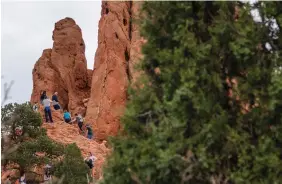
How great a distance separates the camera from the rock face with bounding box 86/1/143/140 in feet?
155

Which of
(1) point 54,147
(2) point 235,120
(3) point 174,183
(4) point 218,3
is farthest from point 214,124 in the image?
(1) point 54,147

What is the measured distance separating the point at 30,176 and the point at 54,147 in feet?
10.3

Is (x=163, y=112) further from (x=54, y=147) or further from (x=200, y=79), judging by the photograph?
(x=54, y=147)

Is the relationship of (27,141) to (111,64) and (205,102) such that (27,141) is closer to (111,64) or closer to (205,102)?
(205,102)

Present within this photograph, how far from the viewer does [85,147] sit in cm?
3744

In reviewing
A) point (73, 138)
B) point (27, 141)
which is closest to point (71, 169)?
point (27, 141)

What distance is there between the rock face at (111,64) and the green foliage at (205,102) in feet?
125

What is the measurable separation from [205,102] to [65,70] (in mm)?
50353

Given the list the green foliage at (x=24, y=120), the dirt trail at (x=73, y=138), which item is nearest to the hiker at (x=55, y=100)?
the dirt trail at (x=73, y=138)

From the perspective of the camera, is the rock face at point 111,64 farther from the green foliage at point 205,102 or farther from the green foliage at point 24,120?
the green foliage at point 205,102

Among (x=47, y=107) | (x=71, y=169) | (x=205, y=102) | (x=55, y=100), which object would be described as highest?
(x=55, y=100)

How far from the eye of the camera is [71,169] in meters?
25.5

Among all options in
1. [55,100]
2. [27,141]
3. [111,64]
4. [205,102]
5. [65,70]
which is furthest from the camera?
[65,70]

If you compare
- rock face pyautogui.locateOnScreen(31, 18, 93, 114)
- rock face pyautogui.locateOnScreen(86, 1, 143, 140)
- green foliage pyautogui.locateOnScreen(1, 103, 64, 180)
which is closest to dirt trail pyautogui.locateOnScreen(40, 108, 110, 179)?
rock face pyautogui.locateOnScreen(86, 1, 143, 140)
